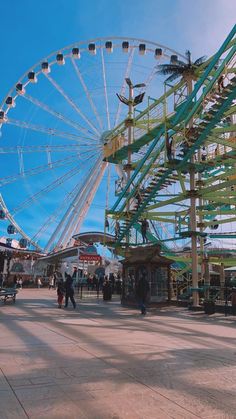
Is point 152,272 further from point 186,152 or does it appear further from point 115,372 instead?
point 115,372

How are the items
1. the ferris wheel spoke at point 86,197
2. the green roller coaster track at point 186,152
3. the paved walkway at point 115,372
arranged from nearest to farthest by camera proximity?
the paved walkway at point 115,372 < the green roller coaster track at point 186,152 < the ferris wheel spoke at point 86,197

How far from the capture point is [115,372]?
20.5 feet

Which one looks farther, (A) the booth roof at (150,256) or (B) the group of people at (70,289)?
(A) the booth roof at (150,256)

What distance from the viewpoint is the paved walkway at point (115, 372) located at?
15.1ft

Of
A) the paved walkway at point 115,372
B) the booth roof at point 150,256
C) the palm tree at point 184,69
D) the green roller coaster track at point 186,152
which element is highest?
the palm tree at point 184,69

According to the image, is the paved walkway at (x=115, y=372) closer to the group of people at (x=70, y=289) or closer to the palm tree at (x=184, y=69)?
the group of people at (x=70, y=289)

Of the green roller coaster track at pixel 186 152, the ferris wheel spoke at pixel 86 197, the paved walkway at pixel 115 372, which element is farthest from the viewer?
the ferris wheel spoke at pixel 86 197

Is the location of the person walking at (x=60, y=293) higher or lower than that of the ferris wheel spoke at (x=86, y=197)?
lower

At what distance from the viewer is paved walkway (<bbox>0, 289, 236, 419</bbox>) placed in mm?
4605

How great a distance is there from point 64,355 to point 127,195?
1796 cm

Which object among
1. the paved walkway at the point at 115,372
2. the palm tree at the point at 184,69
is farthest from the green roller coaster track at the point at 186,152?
the paved walkway at the point at 115,372

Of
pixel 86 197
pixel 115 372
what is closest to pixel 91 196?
pixel 86 197

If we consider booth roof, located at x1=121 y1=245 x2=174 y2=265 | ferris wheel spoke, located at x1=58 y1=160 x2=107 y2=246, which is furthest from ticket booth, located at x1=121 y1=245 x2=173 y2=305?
ferris wheel spoke, located at x1=58 y1=160 x2=107 y2=246

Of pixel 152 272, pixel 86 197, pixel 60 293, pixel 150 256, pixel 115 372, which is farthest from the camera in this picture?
pixel 86 197
